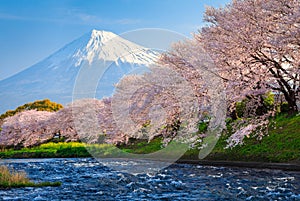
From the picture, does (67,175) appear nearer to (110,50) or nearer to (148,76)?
(148,76)

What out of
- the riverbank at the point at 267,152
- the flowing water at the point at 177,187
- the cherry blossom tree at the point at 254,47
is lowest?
the flowing water at the point at 177,187

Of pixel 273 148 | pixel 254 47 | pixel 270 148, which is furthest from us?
pixel 270 148

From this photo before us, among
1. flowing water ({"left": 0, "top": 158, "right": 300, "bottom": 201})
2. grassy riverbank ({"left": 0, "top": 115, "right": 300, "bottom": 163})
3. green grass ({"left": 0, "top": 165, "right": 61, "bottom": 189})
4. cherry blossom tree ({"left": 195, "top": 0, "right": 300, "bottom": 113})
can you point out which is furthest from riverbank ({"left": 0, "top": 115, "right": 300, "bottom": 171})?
green grass ({"left": 0, "top": 165, "right": 61, "bottom": 189})

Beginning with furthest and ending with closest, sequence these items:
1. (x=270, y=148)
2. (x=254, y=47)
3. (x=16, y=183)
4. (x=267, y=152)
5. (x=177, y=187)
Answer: (x=270, y=148)
(x=267, y=152)
(x=254, y=47)
(x=16, y=183)
(x=177, y=187)

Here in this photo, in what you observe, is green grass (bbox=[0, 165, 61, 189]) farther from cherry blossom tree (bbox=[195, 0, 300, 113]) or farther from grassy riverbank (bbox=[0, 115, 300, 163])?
grassy riverbank (bbox=[0, 115, 300, 163])

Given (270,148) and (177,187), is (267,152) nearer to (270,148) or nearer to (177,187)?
(270,148)

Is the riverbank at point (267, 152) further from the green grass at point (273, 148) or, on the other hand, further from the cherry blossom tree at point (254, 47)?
the cherry blossom tree at point (254, 47)

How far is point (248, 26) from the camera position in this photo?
70.8ft

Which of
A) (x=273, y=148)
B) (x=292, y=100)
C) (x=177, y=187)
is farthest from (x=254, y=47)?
(x=177, y=187)

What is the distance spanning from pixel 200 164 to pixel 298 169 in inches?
308

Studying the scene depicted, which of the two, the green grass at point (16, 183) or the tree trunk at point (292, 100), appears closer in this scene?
the green grass at point (16, 183)

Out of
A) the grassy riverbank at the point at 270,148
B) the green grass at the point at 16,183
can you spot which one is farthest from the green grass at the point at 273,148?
the green grass at the point at 16,183

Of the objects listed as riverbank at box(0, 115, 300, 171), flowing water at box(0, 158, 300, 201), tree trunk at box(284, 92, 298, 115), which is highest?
tree trunk at box(284, 92, 298, 115)

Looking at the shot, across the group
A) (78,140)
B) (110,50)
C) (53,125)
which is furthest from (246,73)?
(110,50)
